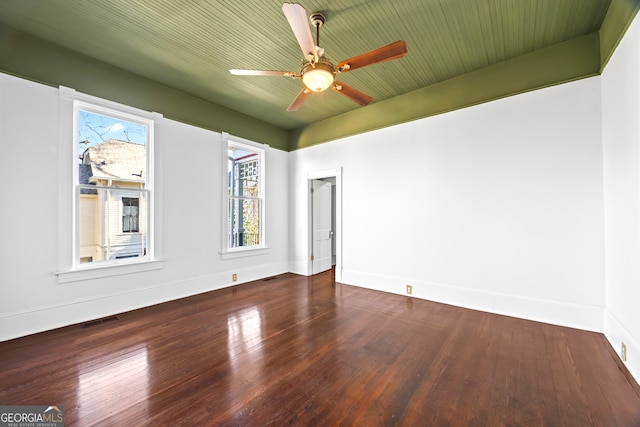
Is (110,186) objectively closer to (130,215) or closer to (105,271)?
(130,215)

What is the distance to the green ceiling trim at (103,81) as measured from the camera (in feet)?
9.24

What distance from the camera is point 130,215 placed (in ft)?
12.2

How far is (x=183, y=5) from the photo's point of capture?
244cm

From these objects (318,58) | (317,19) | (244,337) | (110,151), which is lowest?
(244,337)

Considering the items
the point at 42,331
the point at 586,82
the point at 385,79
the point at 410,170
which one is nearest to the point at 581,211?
the point at 586,82

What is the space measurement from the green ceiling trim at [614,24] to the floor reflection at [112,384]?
4797 mm

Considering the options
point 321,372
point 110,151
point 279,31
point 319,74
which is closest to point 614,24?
point 319,74

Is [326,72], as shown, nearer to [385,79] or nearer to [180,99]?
[385,79]

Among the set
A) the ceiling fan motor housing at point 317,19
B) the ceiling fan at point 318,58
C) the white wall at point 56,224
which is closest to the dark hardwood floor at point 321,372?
the white wall at point 56,224

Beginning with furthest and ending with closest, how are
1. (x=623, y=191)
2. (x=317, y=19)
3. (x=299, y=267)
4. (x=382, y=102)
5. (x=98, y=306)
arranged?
(x=299, y=267) → (x=382, y=102) → (x=98, y=306) → (x=317, y=19) → (x=623, y=191)

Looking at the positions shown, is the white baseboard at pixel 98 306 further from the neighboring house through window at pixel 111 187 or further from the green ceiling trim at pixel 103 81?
the green ceiling trim at pixel 103 81

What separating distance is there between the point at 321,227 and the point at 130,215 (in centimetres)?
353

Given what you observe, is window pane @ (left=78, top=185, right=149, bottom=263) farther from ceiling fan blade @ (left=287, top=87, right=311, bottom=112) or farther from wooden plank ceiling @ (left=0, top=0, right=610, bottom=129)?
ceiling fan blade @ (left=287, top=87, right=311, bottom=112)

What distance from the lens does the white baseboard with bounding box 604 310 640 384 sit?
2104mm
